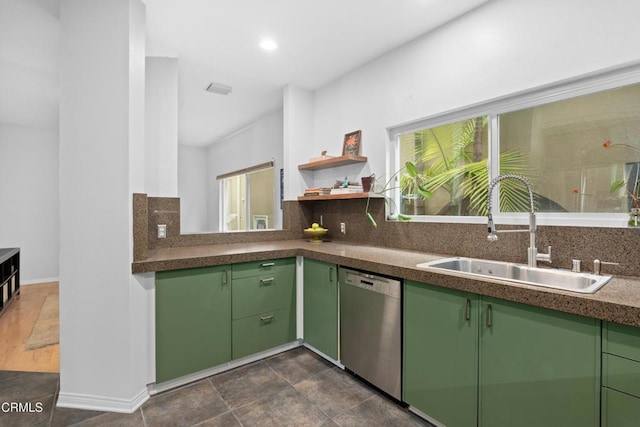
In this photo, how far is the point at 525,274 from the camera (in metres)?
1.77

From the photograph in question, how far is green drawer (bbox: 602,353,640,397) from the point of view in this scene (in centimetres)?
108

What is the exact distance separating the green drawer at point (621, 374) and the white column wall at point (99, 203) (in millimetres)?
2316

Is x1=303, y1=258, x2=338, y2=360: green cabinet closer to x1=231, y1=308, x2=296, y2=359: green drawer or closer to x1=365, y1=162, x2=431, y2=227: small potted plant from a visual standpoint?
Answer: x1=231, y1=308, x2=296, y2=359: green drawer

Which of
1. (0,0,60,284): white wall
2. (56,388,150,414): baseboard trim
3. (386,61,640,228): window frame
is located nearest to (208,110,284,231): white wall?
(386,61,640,228): window frame

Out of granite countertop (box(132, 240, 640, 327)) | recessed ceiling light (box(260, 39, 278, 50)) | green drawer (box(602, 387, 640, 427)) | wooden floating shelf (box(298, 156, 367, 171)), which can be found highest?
recessed ceiling light (box(260, 39, 278, 50))

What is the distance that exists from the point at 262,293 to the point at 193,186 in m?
5.05

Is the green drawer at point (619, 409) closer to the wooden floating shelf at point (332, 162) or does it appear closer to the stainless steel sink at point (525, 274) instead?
the stainless steel sink at point (525, 274)

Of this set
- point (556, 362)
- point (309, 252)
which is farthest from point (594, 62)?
point (309, 252)

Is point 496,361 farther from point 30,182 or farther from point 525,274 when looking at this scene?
point 30,182

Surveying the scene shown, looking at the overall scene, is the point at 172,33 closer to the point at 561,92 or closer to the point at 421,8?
the point at 421,8

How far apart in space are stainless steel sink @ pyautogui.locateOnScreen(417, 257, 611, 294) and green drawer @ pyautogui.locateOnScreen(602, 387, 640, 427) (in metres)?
0.36

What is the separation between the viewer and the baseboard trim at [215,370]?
2.07 meters

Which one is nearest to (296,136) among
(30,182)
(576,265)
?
(576,265)

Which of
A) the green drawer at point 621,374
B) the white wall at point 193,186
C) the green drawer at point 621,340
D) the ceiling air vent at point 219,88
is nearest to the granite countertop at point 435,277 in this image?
the green drawer at point 621,340
